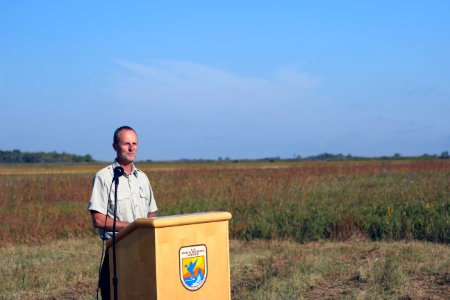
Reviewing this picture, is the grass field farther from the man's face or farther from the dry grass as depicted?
the man's face

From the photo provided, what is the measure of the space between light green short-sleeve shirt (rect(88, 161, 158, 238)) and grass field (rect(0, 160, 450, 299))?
8.01 ft

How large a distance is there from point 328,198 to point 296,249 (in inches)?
206

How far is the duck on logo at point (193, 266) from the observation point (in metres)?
3.96

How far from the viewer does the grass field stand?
7.80m

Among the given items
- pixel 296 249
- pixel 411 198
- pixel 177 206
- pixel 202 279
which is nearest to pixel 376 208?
pixel 411 198

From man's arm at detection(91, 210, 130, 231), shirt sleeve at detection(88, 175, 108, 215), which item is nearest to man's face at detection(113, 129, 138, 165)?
shirt sleeve at detection(88, 175, 108, 215)

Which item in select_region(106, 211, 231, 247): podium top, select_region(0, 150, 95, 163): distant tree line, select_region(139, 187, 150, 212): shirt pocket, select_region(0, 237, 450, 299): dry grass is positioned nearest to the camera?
select_region(106, 211, 231, 247): podium top

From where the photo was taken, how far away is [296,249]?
1067 cm

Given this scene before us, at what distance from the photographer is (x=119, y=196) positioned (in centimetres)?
500

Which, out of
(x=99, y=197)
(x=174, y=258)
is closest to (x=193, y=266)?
(x=174, y=258)

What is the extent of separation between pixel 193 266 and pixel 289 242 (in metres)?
7.91

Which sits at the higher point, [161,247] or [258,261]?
[161,247]

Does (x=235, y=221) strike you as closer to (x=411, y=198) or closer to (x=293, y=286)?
(x=411, y=198)

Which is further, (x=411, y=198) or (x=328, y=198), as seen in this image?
(x=328, y=198)
